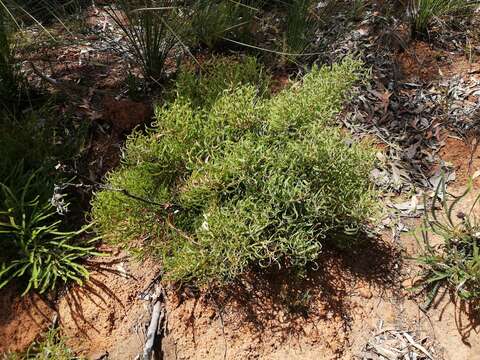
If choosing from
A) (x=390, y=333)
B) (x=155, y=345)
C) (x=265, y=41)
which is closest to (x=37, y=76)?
(x=265, y=41)

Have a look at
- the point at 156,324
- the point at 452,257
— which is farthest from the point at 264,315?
the point at 452,257

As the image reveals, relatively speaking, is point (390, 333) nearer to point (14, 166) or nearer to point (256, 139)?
point (256, 139)

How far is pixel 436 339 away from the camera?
7.25ft

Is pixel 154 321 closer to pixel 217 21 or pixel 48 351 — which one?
pixel 48 351

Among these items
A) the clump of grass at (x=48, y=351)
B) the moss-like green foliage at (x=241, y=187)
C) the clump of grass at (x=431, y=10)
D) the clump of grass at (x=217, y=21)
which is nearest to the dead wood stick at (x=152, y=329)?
the moss-like green foliage at (x=241, y=187)

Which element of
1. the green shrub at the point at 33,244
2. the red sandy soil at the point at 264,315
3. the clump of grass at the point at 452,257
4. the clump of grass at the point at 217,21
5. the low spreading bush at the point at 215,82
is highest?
the clump of grass at the point at 217,21

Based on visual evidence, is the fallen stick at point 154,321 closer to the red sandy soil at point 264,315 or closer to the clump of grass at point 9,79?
the red sandy soil at point 264,315

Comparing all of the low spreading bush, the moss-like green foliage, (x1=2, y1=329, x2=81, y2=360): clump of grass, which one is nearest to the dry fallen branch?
the moss-like green foliage

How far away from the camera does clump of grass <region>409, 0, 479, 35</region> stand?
3.15 m

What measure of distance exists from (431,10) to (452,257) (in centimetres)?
178

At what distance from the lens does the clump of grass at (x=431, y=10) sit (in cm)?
315

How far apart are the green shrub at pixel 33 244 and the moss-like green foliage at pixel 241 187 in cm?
22

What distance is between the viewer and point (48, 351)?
2141 mm

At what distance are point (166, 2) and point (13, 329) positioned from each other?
2039 mm
